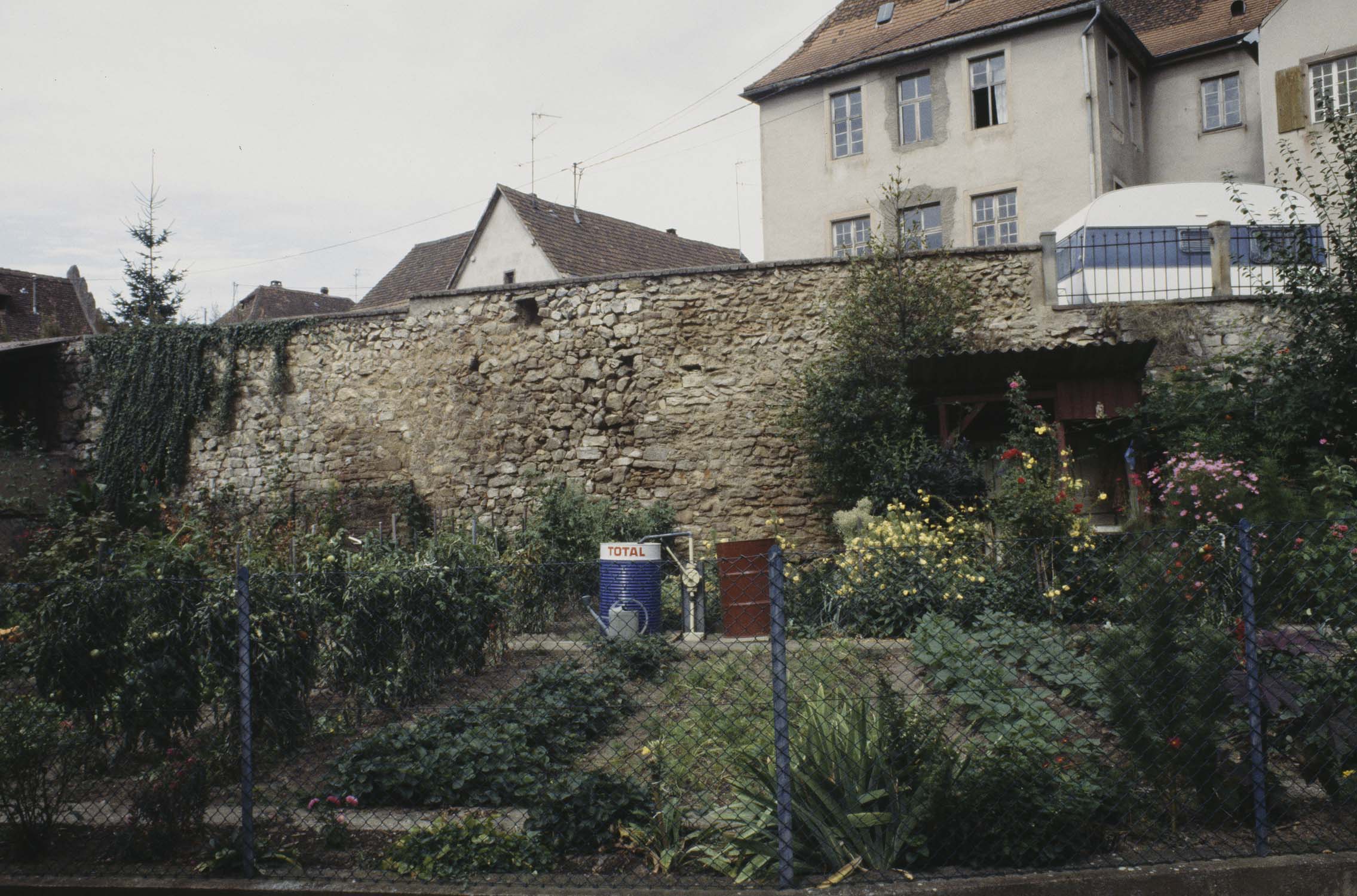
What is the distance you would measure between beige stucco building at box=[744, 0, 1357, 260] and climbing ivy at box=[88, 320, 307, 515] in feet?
32.7

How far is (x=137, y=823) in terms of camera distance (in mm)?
4461

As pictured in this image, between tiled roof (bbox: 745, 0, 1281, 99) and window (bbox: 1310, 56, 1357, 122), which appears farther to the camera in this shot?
tiled roof (bbox: 745, 0, 1281, 99)

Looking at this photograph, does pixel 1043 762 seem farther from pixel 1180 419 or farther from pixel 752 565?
pixel 1180 419

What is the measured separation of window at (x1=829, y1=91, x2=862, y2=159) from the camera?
19656 millimetres

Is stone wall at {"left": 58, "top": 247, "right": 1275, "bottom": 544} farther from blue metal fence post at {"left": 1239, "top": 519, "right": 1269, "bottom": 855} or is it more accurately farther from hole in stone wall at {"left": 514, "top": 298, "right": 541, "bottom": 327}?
blue metal fence post at {"left": 1239, "top": 519, "right": 1269, "bottom": 855}

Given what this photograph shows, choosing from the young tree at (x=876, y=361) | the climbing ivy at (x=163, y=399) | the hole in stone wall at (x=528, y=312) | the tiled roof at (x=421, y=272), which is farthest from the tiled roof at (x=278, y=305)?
the young tree at (x=876, y=361)

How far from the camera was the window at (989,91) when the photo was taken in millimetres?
18328

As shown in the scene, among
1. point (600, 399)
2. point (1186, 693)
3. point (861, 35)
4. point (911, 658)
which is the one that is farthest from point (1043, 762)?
point (861, 35)

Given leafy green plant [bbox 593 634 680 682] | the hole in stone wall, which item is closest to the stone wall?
the hole in stone wall

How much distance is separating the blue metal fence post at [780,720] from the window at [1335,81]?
18.0 metres

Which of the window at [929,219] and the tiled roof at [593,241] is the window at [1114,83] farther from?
the tiled roof at [593,241]

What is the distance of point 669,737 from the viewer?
5.16 meters

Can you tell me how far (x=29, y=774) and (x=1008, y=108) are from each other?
58.8ft

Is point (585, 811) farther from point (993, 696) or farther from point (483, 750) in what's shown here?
point (993, 696)
